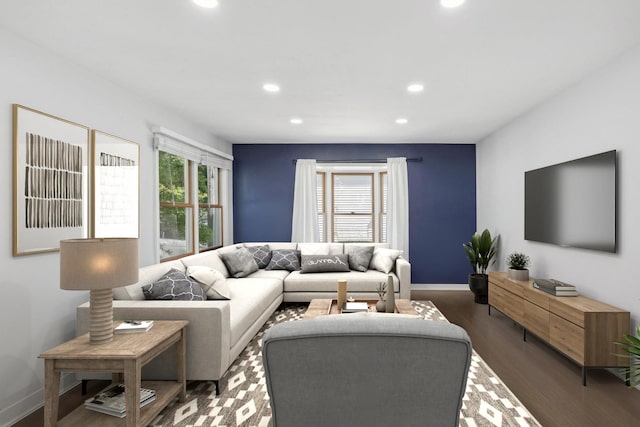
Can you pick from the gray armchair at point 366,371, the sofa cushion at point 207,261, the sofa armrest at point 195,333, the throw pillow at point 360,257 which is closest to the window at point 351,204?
the throw pillow at point 360,257

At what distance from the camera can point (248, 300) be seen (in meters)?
3.45

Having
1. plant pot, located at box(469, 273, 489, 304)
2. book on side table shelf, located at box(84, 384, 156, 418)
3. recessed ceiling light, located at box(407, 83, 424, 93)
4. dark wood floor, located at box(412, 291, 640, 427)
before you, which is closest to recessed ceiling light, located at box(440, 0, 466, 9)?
recessed ceiling light, located at box(407, 83, 424, 93)

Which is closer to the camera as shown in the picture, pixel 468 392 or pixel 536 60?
pixel 468 392

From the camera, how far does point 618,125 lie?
2.78m

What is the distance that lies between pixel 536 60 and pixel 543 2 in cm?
86

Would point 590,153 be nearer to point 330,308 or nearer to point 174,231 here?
point 330,308

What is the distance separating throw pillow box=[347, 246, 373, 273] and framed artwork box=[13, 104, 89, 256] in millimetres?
3260

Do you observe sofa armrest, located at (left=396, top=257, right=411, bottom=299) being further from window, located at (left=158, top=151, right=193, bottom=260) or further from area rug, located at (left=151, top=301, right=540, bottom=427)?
window, located at (left=158, top=151, right=193, bottom=260)

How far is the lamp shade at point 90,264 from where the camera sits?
2016 millimetres

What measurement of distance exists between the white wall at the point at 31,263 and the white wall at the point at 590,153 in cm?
416

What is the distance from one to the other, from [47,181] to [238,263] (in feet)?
7.91

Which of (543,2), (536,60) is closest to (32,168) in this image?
(543,2)

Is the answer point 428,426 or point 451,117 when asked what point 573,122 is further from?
point 428,426

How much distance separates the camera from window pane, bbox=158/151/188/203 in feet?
13.4
